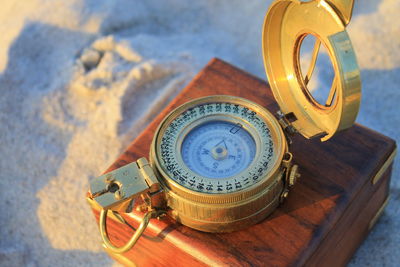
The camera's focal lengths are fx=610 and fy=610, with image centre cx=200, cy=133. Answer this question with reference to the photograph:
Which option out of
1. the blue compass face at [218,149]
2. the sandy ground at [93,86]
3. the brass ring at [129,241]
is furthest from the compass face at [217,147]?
the sandy ground at [93,86]

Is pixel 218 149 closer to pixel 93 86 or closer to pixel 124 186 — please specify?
pixel 124 186

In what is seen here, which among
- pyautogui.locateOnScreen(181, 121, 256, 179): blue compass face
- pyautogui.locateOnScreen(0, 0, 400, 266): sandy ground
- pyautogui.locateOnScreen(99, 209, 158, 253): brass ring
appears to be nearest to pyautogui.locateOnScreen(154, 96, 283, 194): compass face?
pyautogui.locateOnScreen(181, 121, 256, 179): blue compass face

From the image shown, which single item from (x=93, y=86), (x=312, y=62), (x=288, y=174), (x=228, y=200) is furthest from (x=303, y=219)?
(x=93, y=86)

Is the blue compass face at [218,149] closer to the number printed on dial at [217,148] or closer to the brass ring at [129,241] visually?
the number printed on dial at [217,148]

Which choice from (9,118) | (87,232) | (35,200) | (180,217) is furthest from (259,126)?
(9,118)

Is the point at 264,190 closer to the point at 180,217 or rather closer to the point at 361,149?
the point at 180,217

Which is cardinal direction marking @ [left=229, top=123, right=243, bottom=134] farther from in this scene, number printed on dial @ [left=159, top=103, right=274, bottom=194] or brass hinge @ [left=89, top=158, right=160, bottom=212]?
brass hinge @ [left=89, top=158, right=160, bottom=212]
